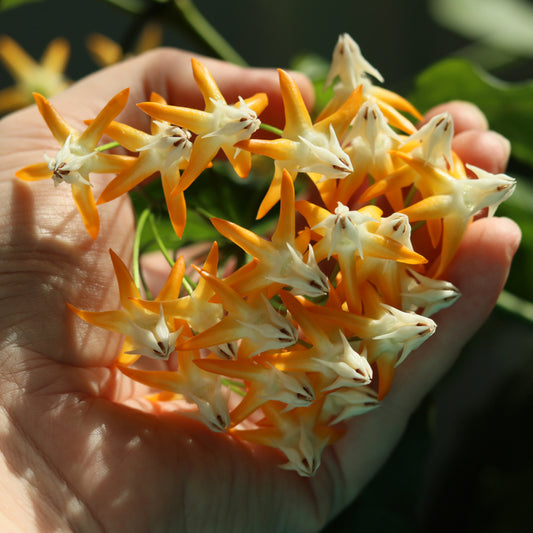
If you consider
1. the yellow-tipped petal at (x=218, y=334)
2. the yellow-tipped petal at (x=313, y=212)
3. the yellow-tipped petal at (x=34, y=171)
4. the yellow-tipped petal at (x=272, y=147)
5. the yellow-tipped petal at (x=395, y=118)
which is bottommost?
the yellow-tipped petal at (x=218, y=334)

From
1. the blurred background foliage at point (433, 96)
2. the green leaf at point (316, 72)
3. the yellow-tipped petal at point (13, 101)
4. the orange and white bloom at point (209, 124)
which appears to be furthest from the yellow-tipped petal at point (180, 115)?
the yellow-tipped petal at point (13, 101)

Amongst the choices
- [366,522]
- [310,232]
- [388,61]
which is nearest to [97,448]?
[310,232]

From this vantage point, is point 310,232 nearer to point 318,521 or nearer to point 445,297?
point 445,297

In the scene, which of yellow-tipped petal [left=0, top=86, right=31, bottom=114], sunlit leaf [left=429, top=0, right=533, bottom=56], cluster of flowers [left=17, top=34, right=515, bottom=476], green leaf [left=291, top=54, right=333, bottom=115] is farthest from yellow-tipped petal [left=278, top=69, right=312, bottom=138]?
yellow-tipped petal [left=0, top=86, right=31, bottom=114]

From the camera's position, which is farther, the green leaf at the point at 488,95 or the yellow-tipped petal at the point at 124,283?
the green leaf at the point at 488,95

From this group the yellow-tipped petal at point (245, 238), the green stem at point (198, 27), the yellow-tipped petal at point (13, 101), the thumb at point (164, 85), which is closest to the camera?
the yellow-tipped petal at point (245, 238)

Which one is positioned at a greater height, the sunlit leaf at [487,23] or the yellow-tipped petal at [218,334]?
the sunlit leaf at [487,23]

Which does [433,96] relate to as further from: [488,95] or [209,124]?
[209,124]

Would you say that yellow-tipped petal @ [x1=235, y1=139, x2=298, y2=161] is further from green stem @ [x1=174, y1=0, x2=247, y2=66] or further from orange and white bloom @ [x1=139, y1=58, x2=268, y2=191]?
green stem @ [x1=174, y1=0, x2=247, y2=66]

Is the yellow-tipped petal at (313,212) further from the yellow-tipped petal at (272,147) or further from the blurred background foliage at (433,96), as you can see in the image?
the blurred background foliage at (433,96)

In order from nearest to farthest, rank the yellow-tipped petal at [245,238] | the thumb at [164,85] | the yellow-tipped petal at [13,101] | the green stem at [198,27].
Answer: the yellow-tipped petal at [245,238] → the thumb at [164,85] → the green stem at [198,27] → the yellow-tipped petal at [13,101]
